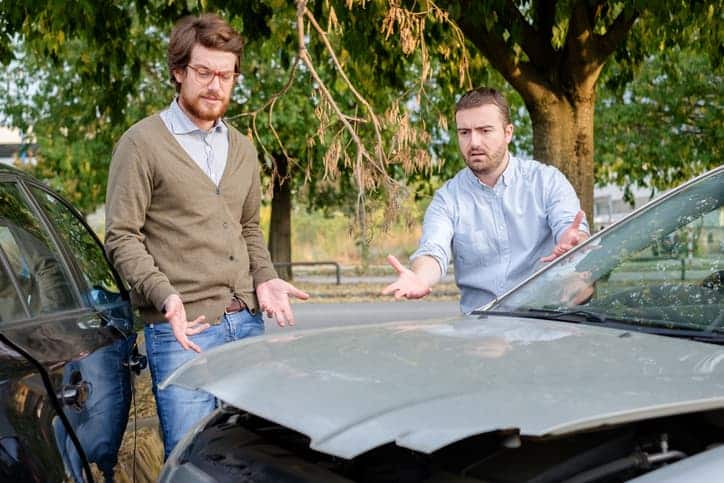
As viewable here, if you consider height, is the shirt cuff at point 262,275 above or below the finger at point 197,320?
above

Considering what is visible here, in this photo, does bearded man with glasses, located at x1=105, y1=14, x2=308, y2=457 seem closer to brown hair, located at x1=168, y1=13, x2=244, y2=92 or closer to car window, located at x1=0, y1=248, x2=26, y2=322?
brown hair, located at x1=168, y1=13, x2=244, y2=92

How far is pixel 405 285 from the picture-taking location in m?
3.64

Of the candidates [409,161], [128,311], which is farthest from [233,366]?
[409,161]

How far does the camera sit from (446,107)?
41.4 ft

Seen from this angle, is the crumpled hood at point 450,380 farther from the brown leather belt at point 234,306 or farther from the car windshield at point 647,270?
the brown leather belt at point 234,306

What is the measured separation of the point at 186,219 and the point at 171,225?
0.05m

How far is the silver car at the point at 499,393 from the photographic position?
6.59ft

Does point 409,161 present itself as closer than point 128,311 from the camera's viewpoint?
No

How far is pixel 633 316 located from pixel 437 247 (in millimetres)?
1149

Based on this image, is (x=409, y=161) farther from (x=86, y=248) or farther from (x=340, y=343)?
(x=340, y=343)

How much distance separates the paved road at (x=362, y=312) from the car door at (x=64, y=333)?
12.6m

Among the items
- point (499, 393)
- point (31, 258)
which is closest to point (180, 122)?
point (31, 258)

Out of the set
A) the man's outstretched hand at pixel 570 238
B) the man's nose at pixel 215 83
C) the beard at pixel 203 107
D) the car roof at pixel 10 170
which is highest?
the man's nose at pixel 215 83

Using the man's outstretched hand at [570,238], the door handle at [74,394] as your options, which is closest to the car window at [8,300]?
the door handle at [74,394]
